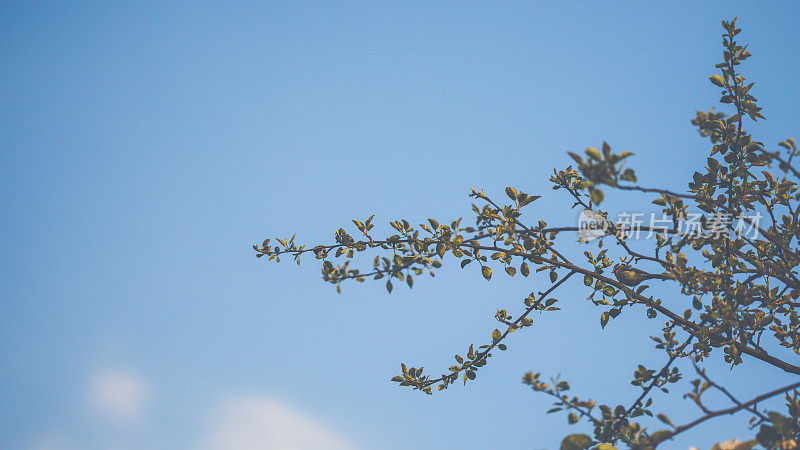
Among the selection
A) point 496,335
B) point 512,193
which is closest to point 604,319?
point 496,335

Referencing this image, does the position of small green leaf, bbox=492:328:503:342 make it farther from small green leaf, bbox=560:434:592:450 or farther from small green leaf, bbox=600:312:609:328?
small green leaf, bbox=560:434:592:450

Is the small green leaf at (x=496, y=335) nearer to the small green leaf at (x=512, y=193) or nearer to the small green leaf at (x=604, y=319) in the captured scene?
the small green leaf at (x=604, y=319)

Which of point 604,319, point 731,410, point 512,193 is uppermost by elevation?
point 512,193

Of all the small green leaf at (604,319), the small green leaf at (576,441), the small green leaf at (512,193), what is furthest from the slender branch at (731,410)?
the small green leaf at (512,193)

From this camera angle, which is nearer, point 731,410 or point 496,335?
point 731,410

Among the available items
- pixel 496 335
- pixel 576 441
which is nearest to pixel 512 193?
pixel 496 335

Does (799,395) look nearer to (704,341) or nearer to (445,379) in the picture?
(704,341)

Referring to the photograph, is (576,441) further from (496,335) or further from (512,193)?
(512,193)

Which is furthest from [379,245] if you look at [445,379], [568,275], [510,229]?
[568,275]

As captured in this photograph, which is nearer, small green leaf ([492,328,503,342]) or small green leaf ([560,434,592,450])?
small green leaf ([560,434,592,450])

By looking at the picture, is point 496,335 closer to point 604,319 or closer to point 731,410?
point 604,319

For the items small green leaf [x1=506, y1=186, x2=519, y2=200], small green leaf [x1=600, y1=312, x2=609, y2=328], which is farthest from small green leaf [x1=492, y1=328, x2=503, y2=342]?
small green leaf [x1=506, y1=186, x2=519, y2=200]

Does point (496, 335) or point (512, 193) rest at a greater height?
point (512, 193)

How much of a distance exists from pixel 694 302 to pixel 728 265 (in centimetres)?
33
